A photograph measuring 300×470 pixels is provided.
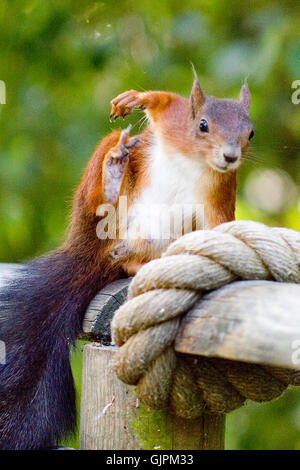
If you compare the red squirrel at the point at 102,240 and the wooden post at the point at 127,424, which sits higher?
the red squirrel at the point at 102,240

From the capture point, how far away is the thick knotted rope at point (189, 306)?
82cm

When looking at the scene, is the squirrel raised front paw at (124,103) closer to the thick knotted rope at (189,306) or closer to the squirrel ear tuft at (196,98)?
the squirrel ear tuft at (196,98)

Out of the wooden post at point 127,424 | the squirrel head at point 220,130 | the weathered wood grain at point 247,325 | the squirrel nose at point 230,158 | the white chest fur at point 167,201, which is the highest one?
the squirrel head at point 220,130

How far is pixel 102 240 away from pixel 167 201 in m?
0.14

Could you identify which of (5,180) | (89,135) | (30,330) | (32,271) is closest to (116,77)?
(89,135)

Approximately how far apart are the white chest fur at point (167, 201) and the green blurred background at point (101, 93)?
64 cm

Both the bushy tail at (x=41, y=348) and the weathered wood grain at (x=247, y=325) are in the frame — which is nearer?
the weathered wood grain at (x=247, y=325)

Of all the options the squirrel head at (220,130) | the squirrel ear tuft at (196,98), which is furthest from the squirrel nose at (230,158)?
the squirrel ear tuft at (196,98)

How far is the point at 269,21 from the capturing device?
6.50 ft
